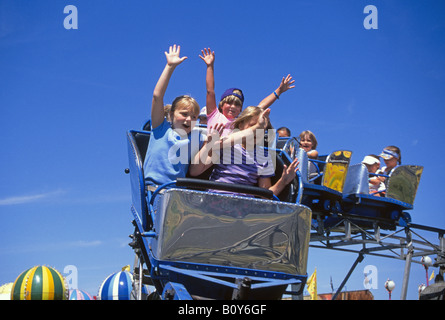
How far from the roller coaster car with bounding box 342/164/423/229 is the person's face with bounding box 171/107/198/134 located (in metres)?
4.22

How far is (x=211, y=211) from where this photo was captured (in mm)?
3314

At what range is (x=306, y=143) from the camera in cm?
747

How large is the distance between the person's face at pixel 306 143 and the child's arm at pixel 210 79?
2.78 m

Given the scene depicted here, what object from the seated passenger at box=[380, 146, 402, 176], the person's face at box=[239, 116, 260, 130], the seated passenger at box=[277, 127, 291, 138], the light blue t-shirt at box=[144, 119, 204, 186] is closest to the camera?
the light blue t-shirt at box=[144, 119, 204, 186]

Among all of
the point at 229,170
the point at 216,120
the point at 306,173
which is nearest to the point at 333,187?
the point at 306,173

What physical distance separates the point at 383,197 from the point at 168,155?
199 inches

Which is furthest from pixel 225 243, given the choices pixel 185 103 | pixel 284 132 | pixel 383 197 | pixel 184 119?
pixel 383 197

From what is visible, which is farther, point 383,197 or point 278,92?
point 383,197

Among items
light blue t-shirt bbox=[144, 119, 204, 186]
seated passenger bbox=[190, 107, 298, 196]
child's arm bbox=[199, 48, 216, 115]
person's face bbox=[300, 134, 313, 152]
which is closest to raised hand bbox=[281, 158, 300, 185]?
seated passenger bbox=[190, 107, 298, 196]

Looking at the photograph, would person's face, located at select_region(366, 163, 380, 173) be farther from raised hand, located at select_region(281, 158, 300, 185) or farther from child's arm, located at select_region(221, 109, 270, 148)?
child's arm, located at select_region(221, 109, 270, 148)

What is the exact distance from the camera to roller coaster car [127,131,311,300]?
3.27m

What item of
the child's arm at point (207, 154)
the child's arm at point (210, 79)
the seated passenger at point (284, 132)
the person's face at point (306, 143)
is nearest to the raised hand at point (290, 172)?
the child's arm at point (207, 154)

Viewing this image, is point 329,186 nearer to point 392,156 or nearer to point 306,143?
point 306,143
